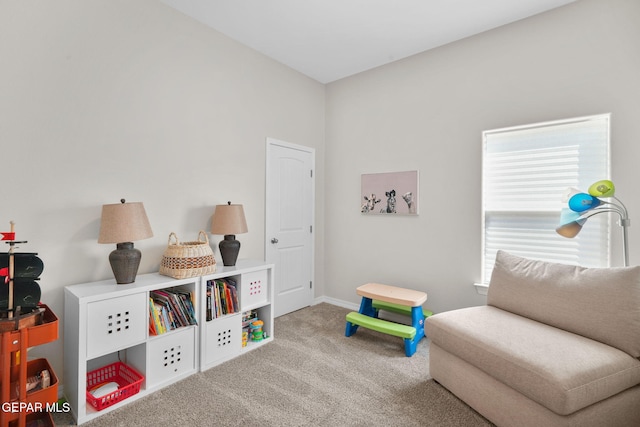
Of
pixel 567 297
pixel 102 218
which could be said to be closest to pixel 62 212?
pixel 102 218

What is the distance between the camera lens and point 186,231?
2.75 m

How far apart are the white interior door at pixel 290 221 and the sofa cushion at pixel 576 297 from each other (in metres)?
2.11

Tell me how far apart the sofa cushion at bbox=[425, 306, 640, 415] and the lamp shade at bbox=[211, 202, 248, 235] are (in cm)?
179

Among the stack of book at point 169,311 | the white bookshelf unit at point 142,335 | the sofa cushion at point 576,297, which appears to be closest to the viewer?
the sofa cushion at point 576,297

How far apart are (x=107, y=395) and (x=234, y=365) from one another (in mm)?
844

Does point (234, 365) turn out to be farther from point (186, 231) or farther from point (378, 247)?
point (378, 247)

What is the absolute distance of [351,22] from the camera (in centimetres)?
280

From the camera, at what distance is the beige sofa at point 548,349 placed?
1.53 meters

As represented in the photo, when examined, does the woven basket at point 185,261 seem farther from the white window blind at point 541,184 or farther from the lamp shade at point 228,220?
the white window blind at point 541,184

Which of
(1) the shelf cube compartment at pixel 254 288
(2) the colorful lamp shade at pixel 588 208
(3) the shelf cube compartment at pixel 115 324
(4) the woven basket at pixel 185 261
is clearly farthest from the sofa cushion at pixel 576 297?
(3) the shelf cube compartment at pixel 115 324

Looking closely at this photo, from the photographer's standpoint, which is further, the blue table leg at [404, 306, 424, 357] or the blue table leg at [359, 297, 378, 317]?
the blue table leg at [359, 297, 378, 317]

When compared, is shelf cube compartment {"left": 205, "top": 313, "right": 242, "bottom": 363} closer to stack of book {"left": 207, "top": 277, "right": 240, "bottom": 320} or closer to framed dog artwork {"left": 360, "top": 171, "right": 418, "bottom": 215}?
stack of book {"left": 207, "top": 277, "right": 240, "bottom": 320}

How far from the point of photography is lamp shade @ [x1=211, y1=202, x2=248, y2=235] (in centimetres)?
274

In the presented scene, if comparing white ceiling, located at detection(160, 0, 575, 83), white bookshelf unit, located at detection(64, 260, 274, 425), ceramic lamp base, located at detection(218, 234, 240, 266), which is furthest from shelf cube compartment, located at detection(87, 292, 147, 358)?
white ceiling, located at detection(160, 0, 575, 83)
